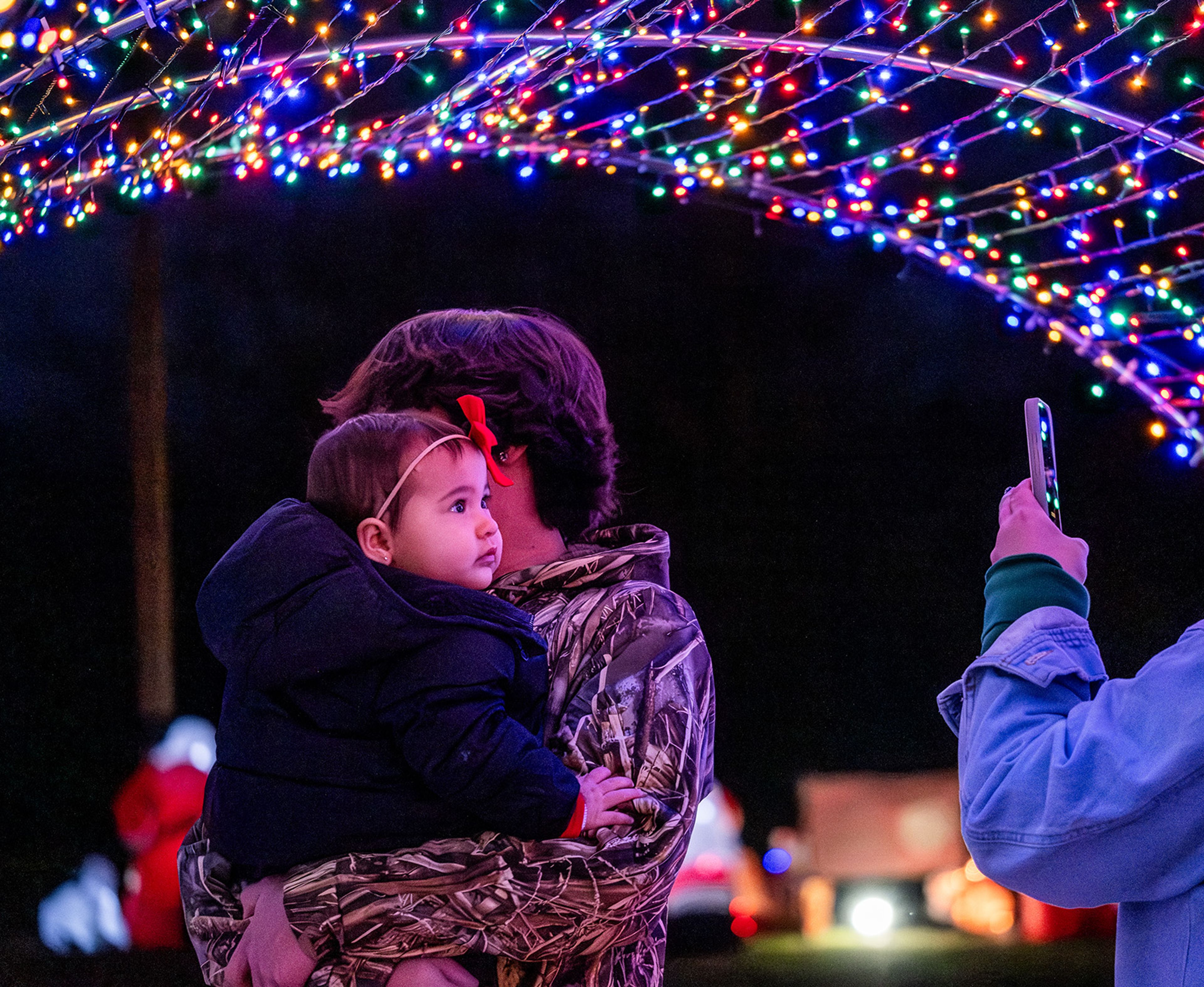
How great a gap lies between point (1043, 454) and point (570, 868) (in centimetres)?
71

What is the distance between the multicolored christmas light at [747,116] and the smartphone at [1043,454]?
120 cm

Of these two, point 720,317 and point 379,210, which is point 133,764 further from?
point 720,317

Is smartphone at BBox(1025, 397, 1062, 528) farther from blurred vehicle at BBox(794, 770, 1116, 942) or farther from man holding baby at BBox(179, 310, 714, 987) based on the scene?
blurred vehicle at BBox(794, 770, 1116, 942)

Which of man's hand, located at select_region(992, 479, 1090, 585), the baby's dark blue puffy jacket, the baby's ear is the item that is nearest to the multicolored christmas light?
the baby's ear

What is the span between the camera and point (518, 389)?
1572 millimetres

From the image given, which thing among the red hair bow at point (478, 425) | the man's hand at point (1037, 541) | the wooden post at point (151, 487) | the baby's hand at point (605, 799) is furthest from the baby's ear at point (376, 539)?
the wooden post at point (151, 487)

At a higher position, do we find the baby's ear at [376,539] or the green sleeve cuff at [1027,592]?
the baby's ear at [376,539]

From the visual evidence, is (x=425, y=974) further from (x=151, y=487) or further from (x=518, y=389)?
(x=151, y=487)

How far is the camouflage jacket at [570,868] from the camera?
4.16ft

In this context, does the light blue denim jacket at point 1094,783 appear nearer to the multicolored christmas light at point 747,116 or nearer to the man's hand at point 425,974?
the man's hand at point 425,974

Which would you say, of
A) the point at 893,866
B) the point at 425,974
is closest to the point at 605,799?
the point at 425,974

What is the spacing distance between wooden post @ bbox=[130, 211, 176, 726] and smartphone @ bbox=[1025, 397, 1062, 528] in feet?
10.6

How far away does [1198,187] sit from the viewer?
3203mm

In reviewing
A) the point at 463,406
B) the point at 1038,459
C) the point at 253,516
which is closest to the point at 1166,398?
the point at 1038,459
